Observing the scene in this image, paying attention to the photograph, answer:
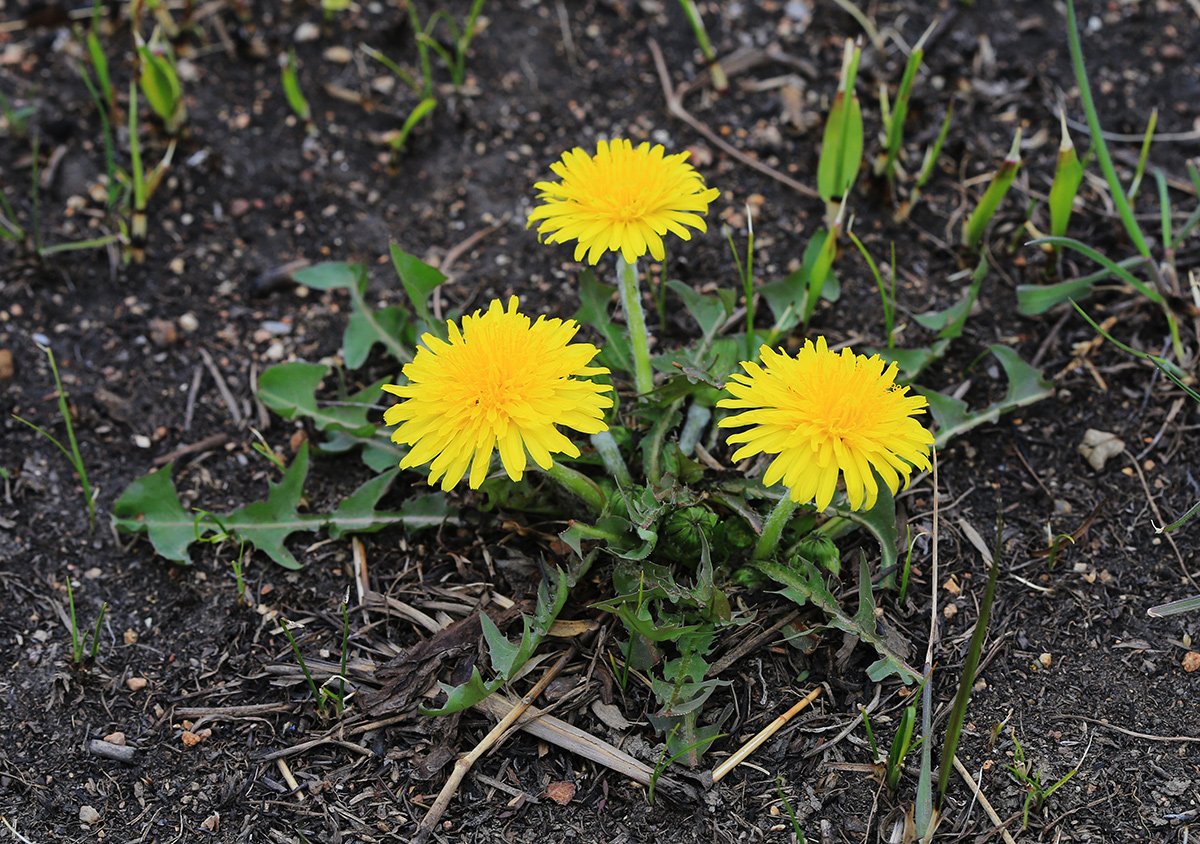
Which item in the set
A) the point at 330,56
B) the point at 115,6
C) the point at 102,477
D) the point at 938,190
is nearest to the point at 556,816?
the point at 102,477

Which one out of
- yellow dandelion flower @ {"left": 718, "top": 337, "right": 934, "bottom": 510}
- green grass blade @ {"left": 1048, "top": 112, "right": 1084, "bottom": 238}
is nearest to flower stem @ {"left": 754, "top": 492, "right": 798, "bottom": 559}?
yellow dandelion flower @ {"left": 718, "top": 337, "right": 934, "bottom": 510}

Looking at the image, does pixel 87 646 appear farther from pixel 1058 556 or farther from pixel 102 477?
pixel 1058 556

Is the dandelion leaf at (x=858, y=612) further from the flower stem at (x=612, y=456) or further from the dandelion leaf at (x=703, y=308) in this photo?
the dandelion leaf at (x=703, y=308)

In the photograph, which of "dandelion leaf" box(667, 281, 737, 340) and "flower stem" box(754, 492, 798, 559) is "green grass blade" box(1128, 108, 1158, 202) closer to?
"dandelion leaf" box(667, 281, 737, 340)

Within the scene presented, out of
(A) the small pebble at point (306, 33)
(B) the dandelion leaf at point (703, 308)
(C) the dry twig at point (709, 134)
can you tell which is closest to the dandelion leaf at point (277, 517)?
(B) the dandelion leaf at point (703, 308)

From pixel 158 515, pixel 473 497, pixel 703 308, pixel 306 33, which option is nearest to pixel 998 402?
pixel 703 308
